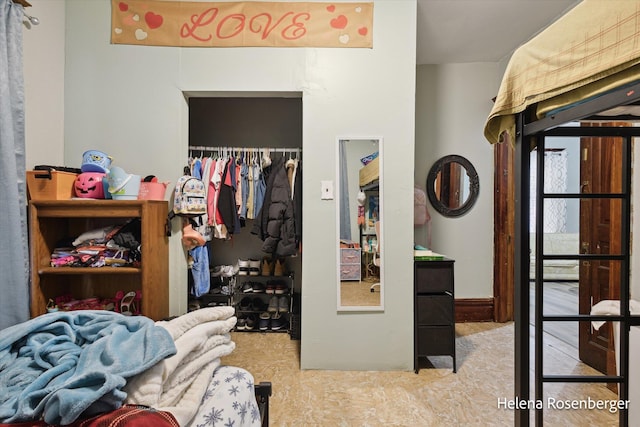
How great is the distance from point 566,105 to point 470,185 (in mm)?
2584

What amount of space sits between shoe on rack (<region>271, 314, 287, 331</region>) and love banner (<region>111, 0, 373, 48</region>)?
2309mm

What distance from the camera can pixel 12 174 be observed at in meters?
1.59

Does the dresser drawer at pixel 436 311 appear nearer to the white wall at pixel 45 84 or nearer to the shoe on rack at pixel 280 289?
the shoe on rack at pixel 280 289

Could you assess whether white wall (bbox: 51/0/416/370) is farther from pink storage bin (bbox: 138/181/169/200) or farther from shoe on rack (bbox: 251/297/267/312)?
shoe on rack (bbox: 251/297/267/312)

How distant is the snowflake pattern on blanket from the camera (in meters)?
0.81

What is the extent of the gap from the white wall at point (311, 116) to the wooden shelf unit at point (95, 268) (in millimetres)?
241

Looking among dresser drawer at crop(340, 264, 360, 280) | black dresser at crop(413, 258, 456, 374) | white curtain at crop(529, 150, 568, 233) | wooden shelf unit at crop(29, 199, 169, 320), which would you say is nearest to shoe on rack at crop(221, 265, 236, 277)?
wooden shelf unit at crop(29, 199, 169, 320)

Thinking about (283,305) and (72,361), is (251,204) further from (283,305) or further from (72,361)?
(72,361)

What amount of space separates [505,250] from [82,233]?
12.1 ft

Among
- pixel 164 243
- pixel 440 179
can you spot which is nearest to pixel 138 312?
pixel 164 243

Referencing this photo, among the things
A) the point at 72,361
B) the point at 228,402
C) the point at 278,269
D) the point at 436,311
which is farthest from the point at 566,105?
the point at 278,269

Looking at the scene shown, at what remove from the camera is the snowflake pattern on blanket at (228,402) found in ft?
2.64

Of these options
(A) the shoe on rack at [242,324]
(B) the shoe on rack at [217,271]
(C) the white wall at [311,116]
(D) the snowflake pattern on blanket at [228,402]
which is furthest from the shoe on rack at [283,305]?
(D) the snowflake pattern on blanket at [228,402]

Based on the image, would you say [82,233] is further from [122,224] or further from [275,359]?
[275,359]
